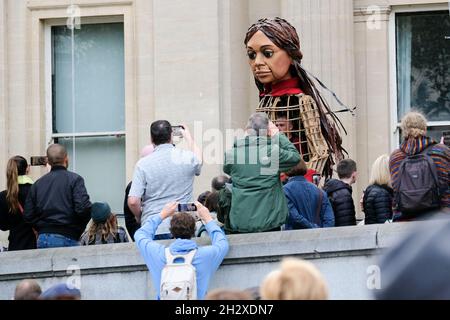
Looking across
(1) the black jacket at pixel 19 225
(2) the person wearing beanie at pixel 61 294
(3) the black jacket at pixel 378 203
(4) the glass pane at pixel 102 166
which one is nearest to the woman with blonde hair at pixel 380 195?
(3) the black jacket at pixel 378 203

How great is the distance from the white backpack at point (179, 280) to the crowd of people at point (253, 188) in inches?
0.4

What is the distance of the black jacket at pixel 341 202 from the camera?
1165cm

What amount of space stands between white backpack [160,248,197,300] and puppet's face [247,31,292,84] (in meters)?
3.13

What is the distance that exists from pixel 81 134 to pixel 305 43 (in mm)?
3120

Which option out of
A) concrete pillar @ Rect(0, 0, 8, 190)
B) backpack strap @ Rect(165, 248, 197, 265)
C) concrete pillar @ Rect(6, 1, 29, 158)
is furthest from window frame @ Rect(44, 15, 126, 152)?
backpack strap @ Rect(165, 248, 197, 265)

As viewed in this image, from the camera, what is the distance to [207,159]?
51.4 ft

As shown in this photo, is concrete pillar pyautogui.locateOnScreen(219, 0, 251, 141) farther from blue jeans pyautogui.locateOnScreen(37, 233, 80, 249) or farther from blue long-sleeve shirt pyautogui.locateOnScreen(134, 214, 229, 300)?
blue long-sleeve shirt pyautogui.locateOnScreen(134, 214, 229, 300)

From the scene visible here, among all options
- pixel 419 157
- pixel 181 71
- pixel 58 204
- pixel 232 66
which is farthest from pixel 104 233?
pixel 232 66

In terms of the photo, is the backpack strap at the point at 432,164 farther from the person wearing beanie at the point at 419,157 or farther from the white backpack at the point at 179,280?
the white backpack at the point at 179,280

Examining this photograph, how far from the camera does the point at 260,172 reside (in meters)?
10.4

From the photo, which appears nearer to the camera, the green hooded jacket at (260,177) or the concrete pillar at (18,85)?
the green hooded jacket at (260,177)

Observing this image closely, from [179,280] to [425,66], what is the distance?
24.1ft

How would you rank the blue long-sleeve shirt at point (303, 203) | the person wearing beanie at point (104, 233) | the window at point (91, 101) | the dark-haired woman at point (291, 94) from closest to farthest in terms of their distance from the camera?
the blue long-sleeve shirt at point (303, 203)
the person wearing beanie at point (104, 233)
the dark-haired woman at point (291, 94)
the window at point (91, 101)

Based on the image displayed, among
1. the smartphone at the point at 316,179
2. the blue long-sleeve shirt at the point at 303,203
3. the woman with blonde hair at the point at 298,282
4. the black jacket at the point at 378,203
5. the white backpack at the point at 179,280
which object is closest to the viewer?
the woman with blonde hair at the point at 298,282
